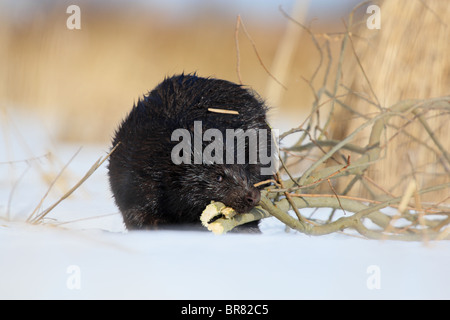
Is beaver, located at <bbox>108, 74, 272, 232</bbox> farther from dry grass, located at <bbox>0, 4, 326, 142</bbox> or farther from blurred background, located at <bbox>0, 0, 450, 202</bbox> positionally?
dry grass, located at <bbox>0, 4, 326, 142</bbox>

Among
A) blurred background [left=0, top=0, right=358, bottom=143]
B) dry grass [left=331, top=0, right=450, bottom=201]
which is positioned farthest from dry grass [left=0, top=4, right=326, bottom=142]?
dry grass [left=331, top=0, right=450, bottom=201]

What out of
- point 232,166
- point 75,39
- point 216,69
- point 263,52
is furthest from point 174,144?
point 263,52

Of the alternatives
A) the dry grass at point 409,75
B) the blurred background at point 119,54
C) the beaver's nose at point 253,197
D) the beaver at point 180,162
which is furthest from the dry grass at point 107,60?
the beaver's nose at point 253,197

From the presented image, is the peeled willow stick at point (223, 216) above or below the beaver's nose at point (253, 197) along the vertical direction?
below

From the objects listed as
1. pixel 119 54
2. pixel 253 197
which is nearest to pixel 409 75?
pixel 253 197

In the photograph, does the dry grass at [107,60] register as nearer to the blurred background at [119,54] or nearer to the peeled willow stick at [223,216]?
the blurred background at [119,54]

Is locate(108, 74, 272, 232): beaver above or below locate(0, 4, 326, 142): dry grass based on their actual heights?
below

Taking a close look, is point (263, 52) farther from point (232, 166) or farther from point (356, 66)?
point (232, 166)
